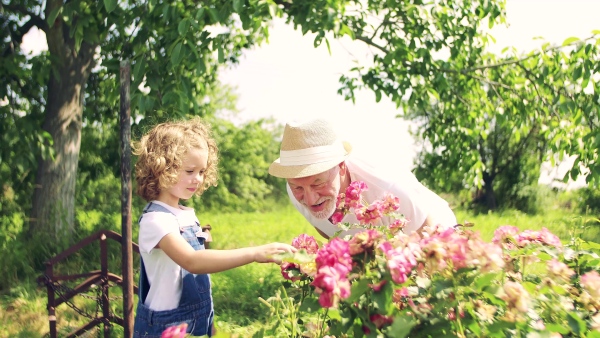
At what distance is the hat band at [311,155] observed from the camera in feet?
7.77

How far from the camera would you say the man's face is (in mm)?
2391

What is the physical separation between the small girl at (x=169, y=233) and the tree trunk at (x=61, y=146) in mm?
4113

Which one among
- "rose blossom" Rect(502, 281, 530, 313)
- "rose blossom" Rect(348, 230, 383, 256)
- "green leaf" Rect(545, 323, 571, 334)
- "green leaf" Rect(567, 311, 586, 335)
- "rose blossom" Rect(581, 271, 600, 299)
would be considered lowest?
"green leaf" Rect(545, 323, 571, 334)

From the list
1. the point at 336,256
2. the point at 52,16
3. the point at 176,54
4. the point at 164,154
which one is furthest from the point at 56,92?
the point at 336,256

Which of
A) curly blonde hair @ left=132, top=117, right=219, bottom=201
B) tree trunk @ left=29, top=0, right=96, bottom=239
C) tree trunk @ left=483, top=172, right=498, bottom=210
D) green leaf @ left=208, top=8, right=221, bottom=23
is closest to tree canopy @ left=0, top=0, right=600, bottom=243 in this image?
tree trunk @ left=29, top=0, right=96, bottom=239

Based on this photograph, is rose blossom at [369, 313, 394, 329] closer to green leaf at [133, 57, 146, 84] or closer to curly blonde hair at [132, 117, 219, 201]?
curly blonde hair at [132, 117, 219, 201]

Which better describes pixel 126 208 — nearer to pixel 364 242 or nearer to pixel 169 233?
pixel 169 233

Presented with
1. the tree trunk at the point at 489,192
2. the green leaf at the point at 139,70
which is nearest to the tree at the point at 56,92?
the green leaf at the point at 139,70

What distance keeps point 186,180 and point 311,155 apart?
1.70 feet

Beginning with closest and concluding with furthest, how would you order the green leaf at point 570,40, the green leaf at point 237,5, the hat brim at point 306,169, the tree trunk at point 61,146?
the hat brim at point 306,169
the green leaf at point 237,5
the green leaf at point 570,40
the tree trunk at point 61,146

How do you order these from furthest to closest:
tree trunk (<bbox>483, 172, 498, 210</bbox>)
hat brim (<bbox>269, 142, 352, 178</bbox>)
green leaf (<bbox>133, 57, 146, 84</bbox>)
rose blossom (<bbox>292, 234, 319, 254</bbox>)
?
tree trunk (<bbox>483, 172, 498, 210</bbox>) < green leaf (<bbox>133, 57, 146, 84</bbox>) < hat brim (<bbox>269, 142, 352, 178</bbox>) < rose blossom (<bbox>292, 234, 319, 254</bbox>)

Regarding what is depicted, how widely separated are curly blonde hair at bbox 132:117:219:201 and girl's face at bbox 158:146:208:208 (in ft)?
0.06

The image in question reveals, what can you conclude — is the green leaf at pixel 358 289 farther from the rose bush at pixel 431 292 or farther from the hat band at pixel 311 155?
the hat band at pixel 311 155

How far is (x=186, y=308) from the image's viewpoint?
2.47 meters
